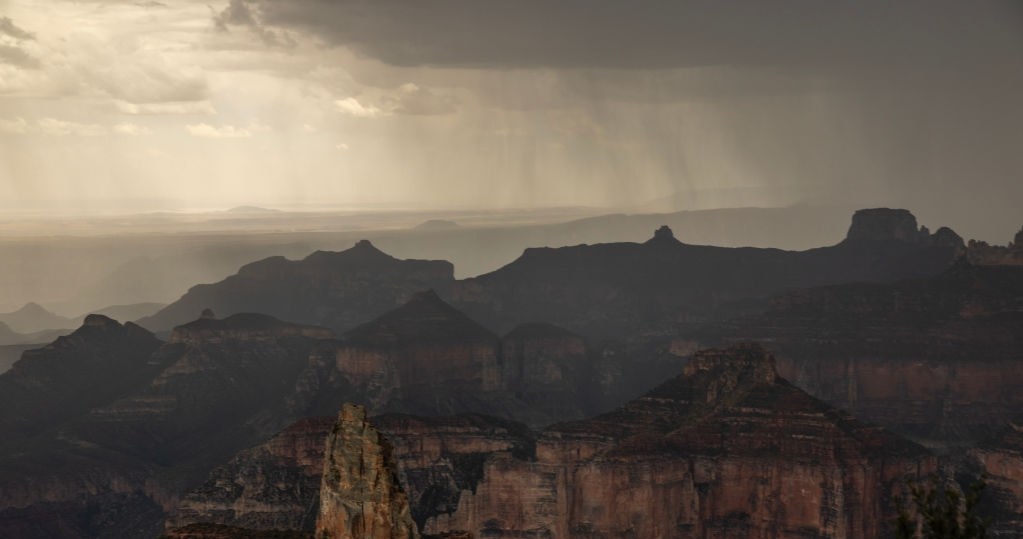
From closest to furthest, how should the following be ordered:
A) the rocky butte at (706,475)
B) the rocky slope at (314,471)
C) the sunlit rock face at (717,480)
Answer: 1. the sunlit rock face at (717,480)
2. the rocky butte at (706,475)
3. the rocky slope at (314,471)

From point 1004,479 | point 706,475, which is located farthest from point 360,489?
point 1004,479

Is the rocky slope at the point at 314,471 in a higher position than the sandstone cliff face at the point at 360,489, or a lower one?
lower

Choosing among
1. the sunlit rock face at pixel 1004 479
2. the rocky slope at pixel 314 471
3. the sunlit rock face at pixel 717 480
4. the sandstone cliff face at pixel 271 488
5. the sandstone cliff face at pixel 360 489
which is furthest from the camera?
the rocky slope at pixel 314 471

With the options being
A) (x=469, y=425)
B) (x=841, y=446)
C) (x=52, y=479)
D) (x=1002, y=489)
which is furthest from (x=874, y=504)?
(x=52, y=479)

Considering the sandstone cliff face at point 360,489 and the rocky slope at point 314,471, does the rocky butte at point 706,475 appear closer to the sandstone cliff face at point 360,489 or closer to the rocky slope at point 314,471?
the rocky slope at point 314,471

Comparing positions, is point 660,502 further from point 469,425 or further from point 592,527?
point 469,425

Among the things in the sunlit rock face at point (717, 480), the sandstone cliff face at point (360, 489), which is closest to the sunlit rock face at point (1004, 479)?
the sunlit rock face at point (717, 480)

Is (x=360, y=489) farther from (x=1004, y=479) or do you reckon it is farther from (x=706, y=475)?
(x=1004, y=479)
